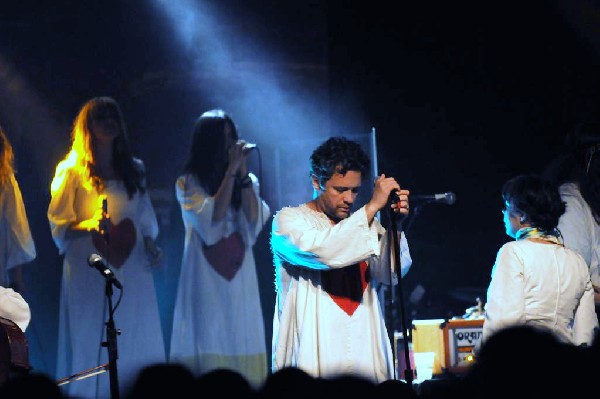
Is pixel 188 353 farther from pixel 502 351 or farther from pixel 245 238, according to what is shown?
pixel 502 351

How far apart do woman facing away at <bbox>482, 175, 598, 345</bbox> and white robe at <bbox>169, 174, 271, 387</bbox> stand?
3.10 m

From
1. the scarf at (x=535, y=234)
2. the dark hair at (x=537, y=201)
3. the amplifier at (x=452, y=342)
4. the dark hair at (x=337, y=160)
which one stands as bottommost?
the amplifier at (x=452, y=342)

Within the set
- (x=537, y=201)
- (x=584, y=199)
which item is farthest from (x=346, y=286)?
(x=584, y=199)

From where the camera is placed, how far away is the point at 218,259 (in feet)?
26.5

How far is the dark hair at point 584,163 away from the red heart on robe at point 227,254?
2672 millimetres

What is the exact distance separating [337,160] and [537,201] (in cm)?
105

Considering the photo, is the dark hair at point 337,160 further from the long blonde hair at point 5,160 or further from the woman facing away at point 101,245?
the long blonde hair at point 5,160

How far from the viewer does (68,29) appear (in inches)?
305

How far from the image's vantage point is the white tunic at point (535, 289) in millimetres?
5215

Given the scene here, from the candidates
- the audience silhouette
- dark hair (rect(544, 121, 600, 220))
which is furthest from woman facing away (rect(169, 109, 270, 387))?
the audience silhouette

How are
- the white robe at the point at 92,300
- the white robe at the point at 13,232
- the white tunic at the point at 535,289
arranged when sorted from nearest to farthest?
1. the white tunic at the point at 535,289
2. the white robe at the point at 13,232
3. the white robe at the point at 92,300

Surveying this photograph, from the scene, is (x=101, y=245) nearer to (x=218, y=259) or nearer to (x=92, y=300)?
(x=92, y=300)

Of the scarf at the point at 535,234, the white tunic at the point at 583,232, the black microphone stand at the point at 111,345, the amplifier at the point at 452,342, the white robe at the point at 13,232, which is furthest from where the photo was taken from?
the amplifier at the point at 452,342

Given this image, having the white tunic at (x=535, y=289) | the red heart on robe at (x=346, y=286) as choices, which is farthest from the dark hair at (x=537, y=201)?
the red heart on robe at (x=346, y=286)
